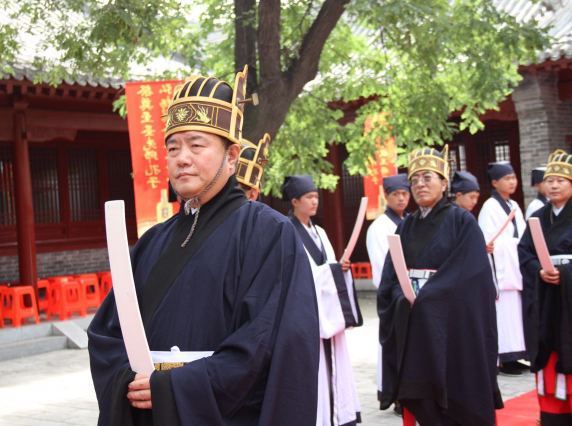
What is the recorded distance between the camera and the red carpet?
654cm

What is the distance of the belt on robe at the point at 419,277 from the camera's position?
227 inches

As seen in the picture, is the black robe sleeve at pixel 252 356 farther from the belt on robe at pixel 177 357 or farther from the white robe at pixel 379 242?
the white robe at pixel 379 242

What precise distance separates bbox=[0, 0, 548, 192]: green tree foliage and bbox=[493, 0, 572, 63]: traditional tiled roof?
4150 mm

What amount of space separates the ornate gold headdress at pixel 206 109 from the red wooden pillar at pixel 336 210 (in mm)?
14547

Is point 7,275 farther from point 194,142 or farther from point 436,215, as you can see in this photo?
point 194,142

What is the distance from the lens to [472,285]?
220 inches

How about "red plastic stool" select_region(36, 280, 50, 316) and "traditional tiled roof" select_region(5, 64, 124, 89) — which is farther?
"red plastic stool" select_region(36, 280, 50, 316)

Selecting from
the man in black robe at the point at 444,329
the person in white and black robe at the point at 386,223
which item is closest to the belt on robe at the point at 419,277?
the man in black robe at the point at 444,329

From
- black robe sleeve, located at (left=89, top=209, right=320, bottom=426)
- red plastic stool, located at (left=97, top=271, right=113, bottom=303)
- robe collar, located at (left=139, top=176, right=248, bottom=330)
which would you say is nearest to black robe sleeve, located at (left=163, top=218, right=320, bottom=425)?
black robe sleeve, located at (left=89, top=209, right=320, bottom=426)

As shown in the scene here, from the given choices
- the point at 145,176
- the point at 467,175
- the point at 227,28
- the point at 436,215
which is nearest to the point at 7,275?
the point at 145,176

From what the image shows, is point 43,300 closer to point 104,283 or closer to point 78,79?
point 104,283

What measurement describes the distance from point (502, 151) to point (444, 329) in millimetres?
11549

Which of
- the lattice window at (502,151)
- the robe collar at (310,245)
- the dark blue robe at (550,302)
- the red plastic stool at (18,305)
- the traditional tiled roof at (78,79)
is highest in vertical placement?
the traditional tiled roof at (78,79)

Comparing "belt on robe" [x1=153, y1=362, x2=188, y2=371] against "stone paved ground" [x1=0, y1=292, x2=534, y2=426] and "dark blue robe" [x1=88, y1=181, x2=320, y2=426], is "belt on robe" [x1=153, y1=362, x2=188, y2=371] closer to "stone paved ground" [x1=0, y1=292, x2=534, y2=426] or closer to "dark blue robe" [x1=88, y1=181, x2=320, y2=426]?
"dark blue robe" [x1=88, y1=181, x2=320, y2=426]
